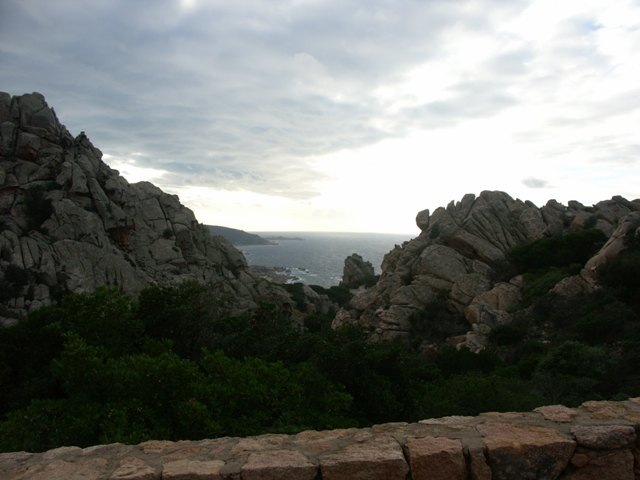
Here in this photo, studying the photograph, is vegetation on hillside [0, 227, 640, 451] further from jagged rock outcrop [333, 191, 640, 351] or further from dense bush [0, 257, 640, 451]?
jagged rock outcrop [333, 191, 640, 351]

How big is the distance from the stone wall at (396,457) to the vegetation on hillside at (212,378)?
1.86 m

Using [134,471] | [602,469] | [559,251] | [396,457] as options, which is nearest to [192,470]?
[134,471]

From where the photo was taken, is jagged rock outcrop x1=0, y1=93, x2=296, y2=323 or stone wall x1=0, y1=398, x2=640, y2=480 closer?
stone wall x1=0, y1=398, x2=640, y2=480

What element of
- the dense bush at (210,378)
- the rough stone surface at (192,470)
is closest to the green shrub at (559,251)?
the dense bush at (210,378)

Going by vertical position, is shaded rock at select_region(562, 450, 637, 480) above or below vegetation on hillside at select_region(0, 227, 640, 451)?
above

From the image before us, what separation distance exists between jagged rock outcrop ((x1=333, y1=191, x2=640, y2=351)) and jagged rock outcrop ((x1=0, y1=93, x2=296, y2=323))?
11.0 m

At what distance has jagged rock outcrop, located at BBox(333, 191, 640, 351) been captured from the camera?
27.2 meters

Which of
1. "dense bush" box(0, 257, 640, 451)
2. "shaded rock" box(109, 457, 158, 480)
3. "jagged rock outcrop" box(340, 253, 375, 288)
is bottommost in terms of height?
"jagged rock outcrop" box(340, 253, 375, 288)

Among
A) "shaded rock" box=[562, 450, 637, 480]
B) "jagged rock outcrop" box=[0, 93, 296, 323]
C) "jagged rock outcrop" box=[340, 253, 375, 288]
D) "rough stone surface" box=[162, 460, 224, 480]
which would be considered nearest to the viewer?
"rough stone surface" box=[162, 460, 224, 480]

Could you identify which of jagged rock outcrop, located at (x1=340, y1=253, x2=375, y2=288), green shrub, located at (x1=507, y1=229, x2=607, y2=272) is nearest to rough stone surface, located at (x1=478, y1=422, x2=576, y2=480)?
green shrub, located at (x1=507, y1=229, x2=607, y2=272)

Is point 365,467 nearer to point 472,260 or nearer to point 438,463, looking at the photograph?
point 438,463

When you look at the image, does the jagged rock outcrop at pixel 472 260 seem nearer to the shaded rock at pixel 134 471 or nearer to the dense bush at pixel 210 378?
the dense bush at pixel 210 378

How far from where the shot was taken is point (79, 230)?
3338 centimetres

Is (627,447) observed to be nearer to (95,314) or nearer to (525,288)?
(95,314)
